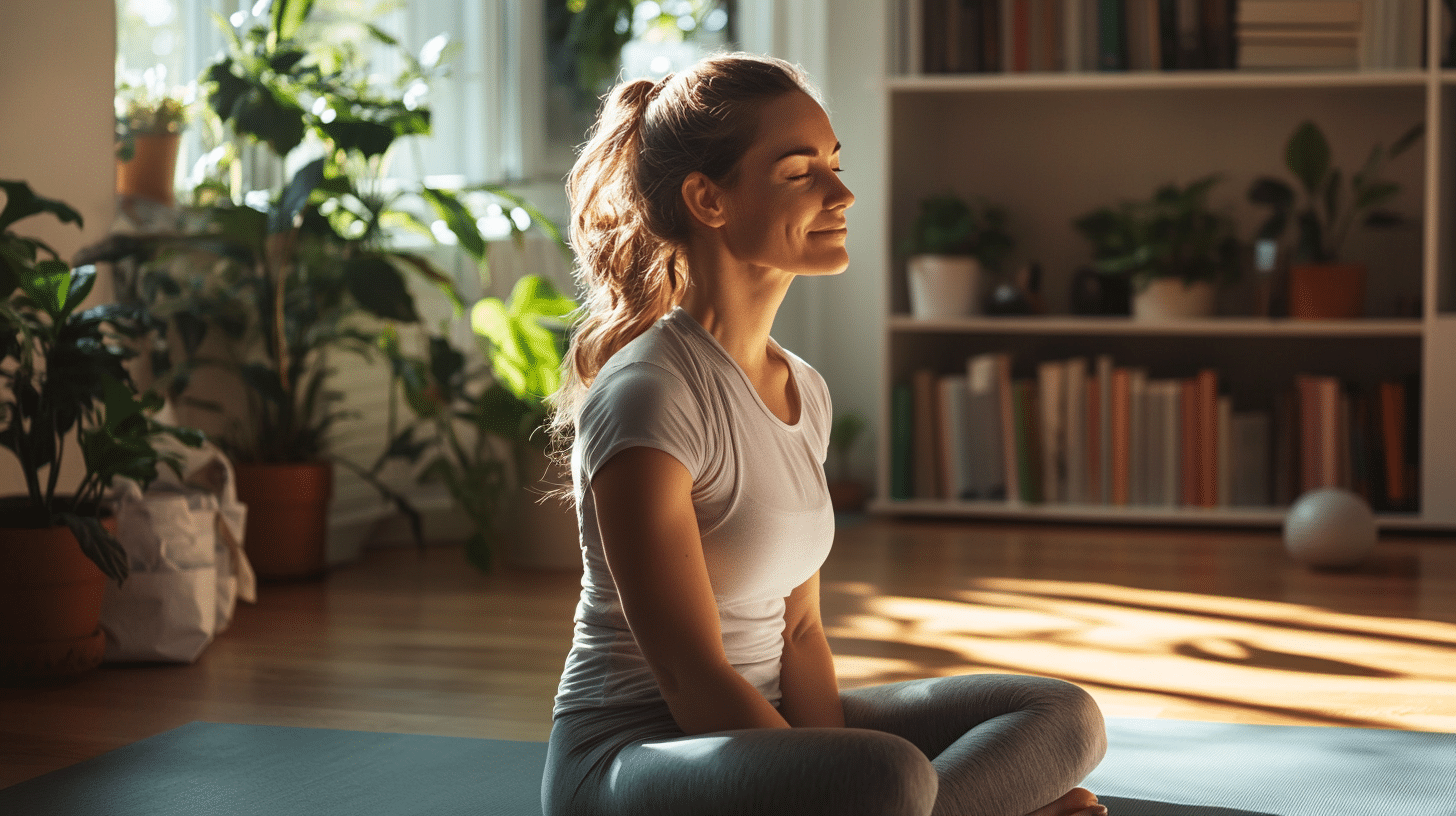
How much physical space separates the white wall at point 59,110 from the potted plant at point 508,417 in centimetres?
68

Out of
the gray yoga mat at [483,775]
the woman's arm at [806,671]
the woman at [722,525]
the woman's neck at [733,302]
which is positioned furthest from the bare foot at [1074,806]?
the woman's neck at [733,302]

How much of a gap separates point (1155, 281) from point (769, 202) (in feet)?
8.74

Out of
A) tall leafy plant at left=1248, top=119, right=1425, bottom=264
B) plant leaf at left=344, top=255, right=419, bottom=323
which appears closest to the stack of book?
tall leafy plant at left=1248, top=119, right=1425, bottom=264

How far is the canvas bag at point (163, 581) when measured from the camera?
7.40 feet

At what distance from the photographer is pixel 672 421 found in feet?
3.52

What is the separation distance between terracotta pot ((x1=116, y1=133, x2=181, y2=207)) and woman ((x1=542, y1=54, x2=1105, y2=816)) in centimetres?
196

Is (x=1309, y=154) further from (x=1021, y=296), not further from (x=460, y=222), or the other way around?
(x=460, y=222)

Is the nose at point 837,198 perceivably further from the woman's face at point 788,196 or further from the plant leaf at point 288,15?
the plant leaf at point 288,15

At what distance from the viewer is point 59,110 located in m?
2.60

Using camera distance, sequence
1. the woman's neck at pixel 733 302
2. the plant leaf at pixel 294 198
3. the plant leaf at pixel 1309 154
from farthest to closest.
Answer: the plant leaf at pixel 1309 154
the plant leaf at pixel 294 198
the woman's neck at pixel 733 302

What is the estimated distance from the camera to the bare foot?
1.19m

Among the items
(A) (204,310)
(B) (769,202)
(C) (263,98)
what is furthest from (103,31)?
(B) (769,202)

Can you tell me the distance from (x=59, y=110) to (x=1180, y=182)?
9.13 feet

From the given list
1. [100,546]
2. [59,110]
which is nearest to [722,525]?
[100,546]
